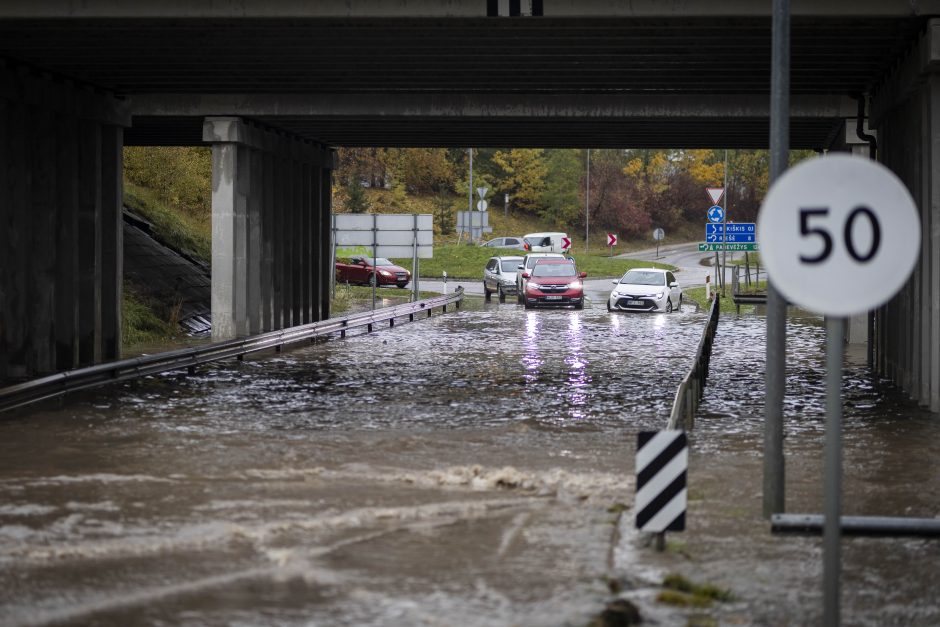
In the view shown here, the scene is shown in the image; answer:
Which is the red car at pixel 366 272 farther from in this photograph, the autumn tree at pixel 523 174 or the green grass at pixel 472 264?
the autumn tree at pixel 523 174

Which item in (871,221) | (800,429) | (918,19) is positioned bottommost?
(800,429)

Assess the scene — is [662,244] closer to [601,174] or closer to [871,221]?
[601,174]

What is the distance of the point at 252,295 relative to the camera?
2908 cm

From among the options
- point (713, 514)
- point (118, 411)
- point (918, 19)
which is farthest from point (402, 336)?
point (713, 514)

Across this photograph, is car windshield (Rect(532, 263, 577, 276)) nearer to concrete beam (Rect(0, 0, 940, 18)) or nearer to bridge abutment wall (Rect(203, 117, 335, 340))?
bridge abutment wall (Rect(203, 117, 335, 340))

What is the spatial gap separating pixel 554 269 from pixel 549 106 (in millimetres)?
19770

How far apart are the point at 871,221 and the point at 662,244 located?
98090 mm

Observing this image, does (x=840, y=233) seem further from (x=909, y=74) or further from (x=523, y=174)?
(x=523, y=174)

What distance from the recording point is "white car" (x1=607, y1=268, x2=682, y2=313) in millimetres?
41562

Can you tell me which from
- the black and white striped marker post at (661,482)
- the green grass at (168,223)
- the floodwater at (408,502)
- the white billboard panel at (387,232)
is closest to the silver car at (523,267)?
the white billboard panel at (387,232)

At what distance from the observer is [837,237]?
19.9 feet

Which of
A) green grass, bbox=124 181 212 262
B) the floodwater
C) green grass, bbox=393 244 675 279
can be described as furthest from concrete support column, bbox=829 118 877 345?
green grass, bbox=393 244 675 279

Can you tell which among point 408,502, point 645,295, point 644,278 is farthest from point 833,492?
point 644,278

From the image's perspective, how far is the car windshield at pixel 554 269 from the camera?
4472cm
